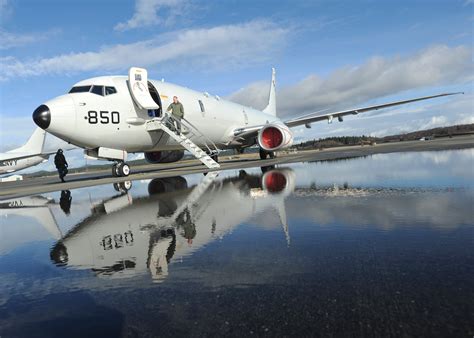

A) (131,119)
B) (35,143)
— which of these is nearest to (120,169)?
(131,119)

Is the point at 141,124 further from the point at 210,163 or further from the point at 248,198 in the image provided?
the point at 248,198

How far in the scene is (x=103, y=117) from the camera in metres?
11.9

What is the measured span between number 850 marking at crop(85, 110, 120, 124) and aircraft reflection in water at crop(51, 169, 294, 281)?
19.9 feet

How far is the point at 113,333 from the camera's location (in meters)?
1.71

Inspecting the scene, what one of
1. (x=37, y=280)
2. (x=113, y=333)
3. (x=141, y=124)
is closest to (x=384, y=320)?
(x=113, y=333)

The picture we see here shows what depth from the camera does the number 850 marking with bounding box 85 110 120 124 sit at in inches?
457

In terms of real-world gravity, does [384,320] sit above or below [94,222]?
below

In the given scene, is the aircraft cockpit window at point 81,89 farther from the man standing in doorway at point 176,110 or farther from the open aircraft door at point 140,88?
the man standing in doorway at point 176,110

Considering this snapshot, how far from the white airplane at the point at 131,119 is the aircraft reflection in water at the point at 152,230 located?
19.7 ft

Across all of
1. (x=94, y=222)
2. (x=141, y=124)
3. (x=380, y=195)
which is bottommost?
(x=380, y=195)

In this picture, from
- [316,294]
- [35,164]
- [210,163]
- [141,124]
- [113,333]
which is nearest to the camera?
[113,333]

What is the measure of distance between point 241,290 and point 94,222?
340cm

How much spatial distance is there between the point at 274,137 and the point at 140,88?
744 centimetres

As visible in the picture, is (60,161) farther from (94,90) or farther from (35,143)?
(35,143)
